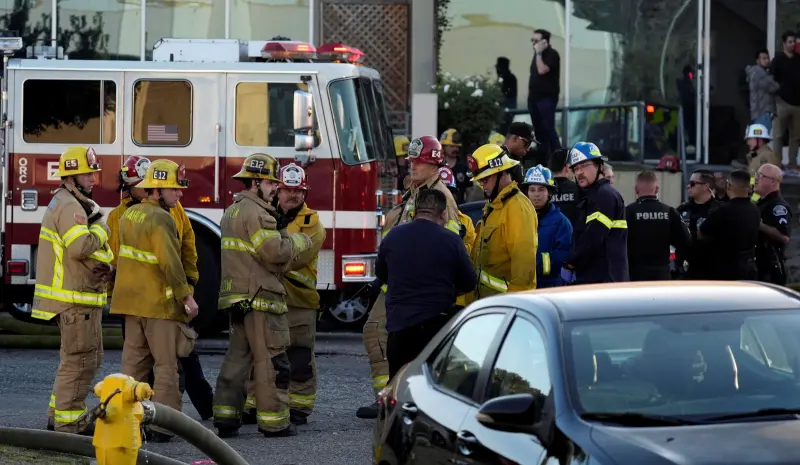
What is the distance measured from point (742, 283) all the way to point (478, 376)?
1.10 metres

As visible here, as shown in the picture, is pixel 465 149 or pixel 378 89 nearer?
pixel 378 89

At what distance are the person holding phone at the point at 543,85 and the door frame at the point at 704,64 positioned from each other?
2766 mm

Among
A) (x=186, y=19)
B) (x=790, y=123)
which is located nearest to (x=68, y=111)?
(x=186, y=19)

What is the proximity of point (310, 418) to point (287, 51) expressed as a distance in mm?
4516

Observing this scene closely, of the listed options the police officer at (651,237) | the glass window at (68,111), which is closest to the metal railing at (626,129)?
the glass window at (68,111)

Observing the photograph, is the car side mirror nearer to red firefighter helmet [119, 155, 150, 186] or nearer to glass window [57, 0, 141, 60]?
red firefighter helmet [119, 155, 150, 186]

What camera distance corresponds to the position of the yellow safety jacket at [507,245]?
888 cm

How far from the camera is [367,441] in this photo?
9.26 m

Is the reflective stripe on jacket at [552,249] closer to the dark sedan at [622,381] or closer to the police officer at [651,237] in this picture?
the police officer at [651,237]

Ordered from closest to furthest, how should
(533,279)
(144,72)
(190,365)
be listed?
(533,279) → (190,365) → (144,72)

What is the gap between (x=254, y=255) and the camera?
9344 millimetres

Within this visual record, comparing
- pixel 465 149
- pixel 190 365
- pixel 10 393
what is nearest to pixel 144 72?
pixel 10 393

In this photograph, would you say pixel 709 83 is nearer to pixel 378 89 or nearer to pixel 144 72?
pixel 378 89

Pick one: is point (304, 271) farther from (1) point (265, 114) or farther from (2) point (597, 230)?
(1) point (265, 114)
